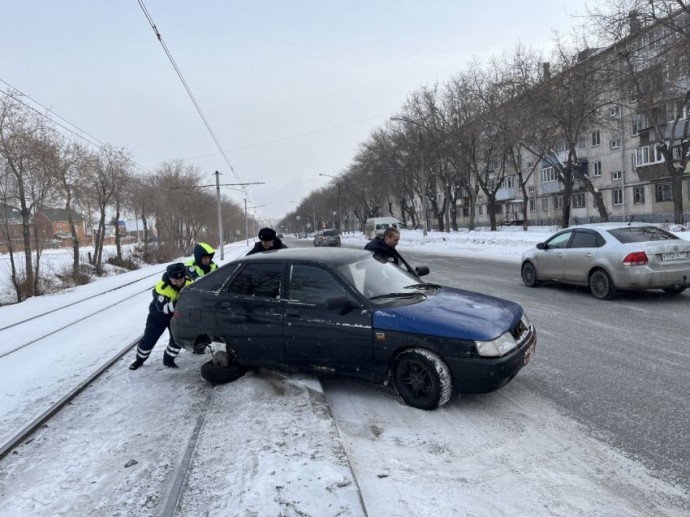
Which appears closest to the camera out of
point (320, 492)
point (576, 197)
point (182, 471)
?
point (320, 492)

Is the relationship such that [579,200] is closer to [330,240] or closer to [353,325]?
[330,240]

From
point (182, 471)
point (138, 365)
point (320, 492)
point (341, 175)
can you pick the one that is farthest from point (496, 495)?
point (341, 175)

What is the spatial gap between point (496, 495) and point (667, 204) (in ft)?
141

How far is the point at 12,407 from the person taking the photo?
16.6 feet

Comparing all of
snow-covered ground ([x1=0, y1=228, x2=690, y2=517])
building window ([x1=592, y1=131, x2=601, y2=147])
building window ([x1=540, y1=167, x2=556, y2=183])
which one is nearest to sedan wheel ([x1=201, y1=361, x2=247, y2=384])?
snow-covered ground ([x1=0, y1=228, x2=690, y2=517])

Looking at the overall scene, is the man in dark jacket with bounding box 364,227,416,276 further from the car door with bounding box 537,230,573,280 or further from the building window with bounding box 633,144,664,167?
the building window with bounding box 633,144,664,167

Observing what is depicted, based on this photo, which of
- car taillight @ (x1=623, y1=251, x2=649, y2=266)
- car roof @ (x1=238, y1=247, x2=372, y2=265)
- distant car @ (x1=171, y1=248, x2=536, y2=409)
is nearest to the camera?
distant car @ (x1=171, y1=248, x2=536, y2=409)

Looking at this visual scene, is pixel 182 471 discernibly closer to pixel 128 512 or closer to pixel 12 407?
pixel 128 512

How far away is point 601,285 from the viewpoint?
9250 mm

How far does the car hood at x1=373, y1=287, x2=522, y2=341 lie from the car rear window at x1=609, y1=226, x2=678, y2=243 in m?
5.54

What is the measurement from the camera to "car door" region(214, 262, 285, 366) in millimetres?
4949

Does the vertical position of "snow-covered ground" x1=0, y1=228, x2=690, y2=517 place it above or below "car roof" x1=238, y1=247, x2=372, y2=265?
below

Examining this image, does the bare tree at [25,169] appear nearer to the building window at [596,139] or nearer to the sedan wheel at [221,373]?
the sedan wheel at [221,373]

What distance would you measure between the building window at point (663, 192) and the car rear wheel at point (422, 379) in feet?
136
